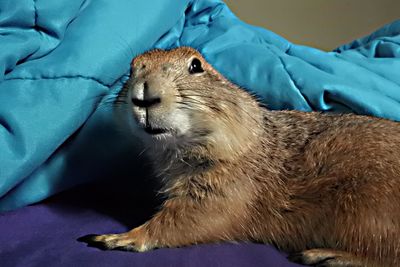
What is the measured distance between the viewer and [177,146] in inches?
45.2

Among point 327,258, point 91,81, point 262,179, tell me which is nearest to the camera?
point 327,258

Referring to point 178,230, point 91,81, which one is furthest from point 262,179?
point 91,81

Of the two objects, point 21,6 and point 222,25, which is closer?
point 21,6

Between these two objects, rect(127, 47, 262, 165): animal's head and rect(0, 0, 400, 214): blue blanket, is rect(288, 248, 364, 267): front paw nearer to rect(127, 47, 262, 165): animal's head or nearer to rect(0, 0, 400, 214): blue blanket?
rect(127, 47, 262, 165): animal's head

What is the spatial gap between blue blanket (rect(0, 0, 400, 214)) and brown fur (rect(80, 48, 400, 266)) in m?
0.20

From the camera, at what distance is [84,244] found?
1071 mm

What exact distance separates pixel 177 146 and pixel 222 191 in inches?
5.9

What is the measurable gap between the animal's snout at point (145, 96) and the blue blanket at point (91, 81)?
0.54ft

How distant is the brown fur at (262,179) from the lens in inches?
40.0

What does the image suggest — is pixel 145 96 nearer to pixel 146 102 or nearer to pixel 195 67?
pixel 146 102

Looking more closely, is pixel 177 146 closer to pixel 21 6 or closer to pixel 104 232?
pixel 104 232

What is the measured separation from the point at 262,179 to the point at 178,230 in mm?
239

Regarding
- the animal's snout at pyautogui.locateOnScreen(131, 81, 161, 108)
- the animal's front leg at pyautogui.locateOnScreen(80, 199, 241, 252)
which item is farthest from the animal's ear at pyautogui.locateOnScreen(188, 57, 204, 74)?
the animal's front leg at pyautogui.locateOnScreen(80, 199, 241, 252)

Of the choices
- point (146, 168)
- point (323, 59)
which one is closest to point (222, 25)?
point (323, 59)
